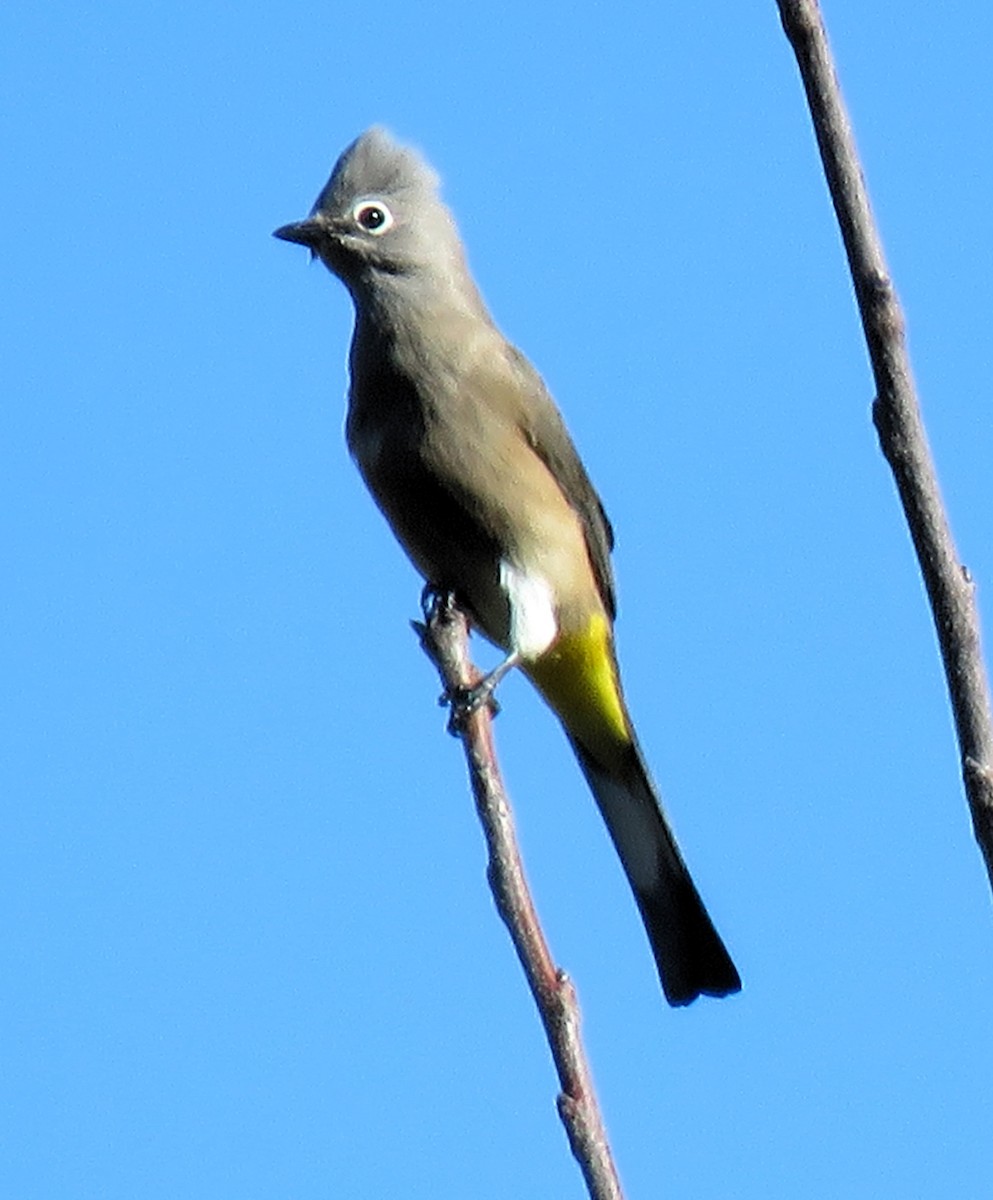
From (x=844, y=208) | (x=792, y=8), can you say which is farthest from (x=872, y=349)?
(x=792, y=8)

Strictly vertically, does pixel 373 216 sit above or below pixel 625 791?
above

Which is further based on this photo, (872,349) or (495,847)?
(495,847)

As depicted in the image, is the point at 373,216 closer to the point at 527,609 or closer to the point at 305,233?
the point at 305,233

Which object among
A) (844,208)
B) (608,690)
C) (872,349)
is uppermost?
(608,690)

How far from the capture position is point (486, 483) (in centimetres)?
588

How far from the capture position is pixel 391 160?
6445mm

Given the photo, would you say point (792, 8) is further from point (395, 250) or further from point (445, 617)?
point (395, 250)

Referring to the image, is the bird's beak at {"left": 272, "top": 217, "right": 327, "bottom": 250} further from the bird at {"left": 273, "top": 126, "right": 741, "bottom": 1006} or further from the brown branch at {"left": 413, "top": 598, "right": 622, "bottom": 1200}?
the brown branch at {"left": 413, "top": 598, "right": 622, "bottom": 1200}

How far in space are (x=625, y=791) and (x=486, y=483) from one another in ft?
3.78

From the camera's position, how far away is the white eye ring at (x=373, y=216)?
6293mm

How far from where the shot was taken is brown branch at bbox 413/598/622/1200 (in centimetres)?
206

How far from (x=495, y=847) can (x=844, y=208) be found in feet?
3.38

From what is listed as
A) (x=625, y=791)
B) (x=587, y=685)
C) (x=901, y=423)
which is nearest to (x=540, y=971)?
(x=901, y=423)

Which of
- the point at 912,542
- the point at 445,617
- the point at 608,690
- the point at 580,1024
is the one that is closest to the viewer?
the point at 912,542
